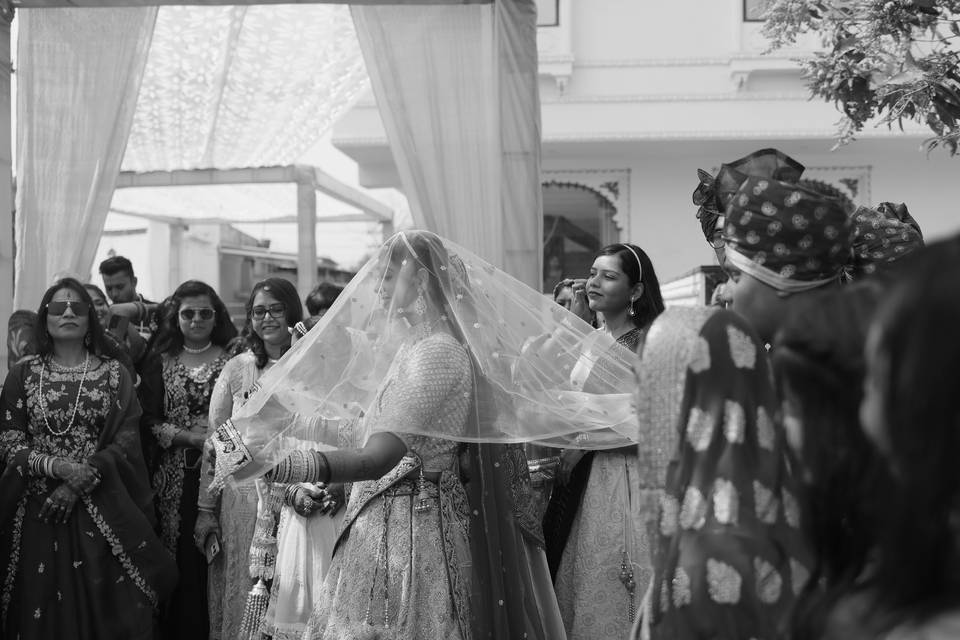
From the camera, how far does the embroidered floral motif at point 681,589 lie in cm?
145

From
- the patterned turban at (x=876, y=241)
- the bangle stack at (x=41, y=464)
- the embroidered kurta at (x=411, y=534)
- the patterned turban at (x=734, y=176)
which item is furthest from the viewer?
the bangle stack at (x=41, y=464)

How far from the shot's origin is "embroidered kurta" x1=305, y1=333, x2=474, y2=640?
269 cm

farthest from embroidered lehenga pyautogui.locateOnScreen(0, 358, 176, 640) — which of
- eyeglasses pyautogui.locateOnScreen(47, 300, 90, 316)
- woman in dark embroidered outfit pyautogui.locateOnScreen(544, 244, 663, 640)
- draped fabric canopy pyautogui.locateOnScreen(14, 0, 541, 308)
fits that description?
woman in dark embroidered outfit pyautogui.locateOnScreen(544, 244, 663, 640)

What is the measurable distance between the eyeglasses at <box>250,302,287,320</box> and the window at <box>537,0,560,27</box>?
725 centimetres

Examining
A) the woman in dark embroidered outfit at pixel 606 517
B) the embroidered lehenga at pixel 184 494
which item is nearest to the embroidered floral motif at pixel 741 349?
the woman in dark embroidered outfit at pixel 606 517

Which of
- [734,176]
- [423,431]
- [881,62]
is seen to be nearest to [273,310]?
[423,431]

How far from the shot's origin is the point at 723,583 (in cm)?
143

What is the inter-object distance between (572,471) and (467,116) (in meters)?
2.08

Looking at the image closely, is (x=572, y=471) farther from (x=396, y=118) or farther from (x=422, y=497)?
(x=396, y=118)

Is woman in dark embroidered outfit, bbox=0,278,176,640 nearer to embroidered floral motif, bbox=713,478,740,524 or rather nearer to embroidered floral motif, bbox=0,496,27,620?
embroidered floral motif, bbox=0,496,27,620

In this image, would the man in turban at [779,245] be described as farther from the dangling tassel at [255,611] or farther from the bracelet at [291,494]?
the dangling tassel at [255,611]

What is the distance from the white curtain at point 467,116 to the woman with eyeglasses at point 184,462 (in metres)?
1.21

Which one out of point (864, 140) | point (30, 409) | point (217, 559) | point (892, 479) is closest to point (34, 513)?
point (30, 409)

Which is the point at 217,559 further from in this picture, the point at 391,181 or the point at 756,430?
the point at 391,181
